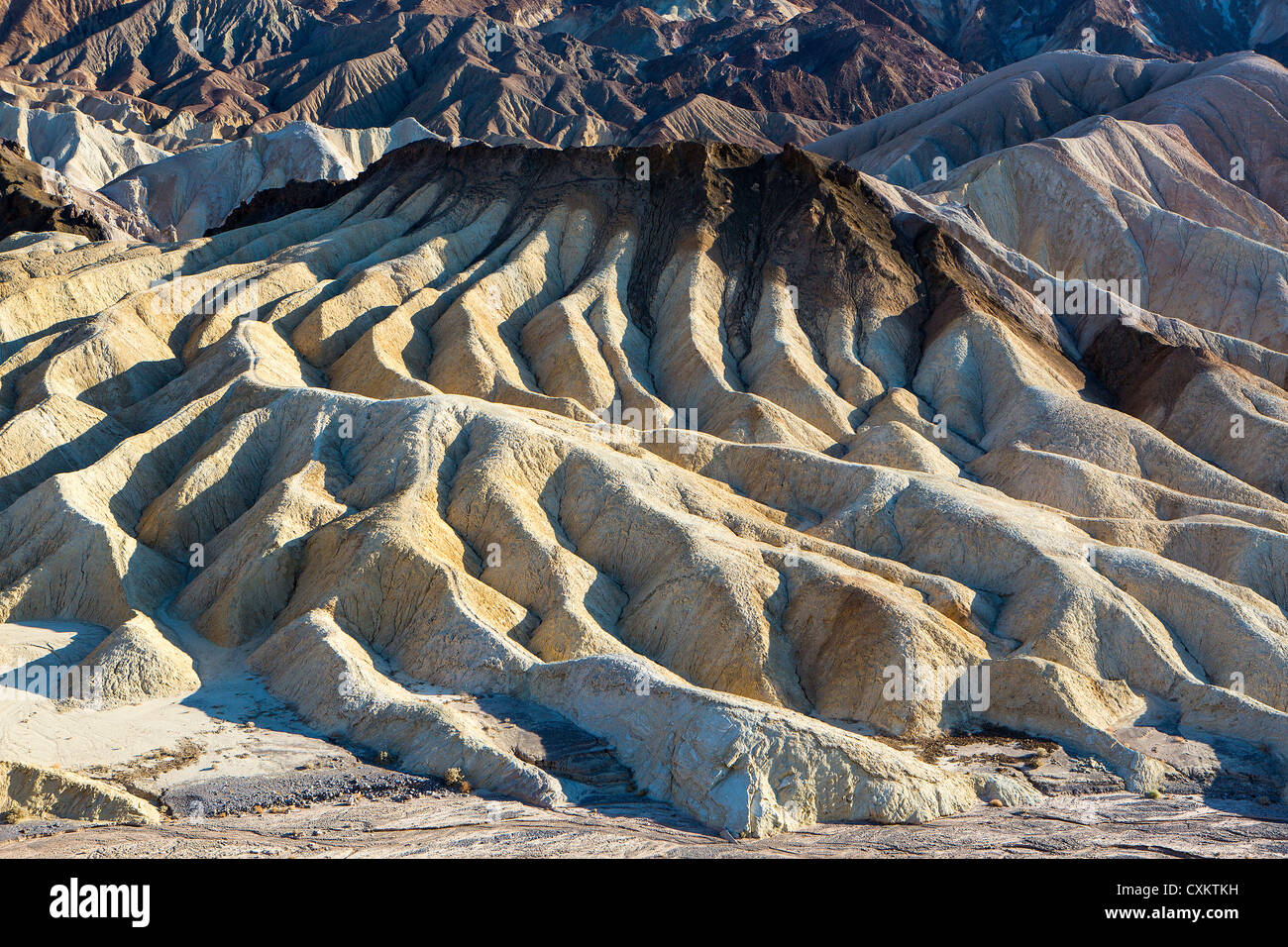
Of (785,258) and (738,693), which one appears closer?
(738,693)

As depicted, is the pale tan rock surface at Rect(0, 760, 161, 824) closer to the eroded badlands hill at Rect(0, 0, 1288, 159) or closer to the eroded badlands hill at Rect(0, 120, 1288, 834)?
the eroded badlands hill at Rect(0, 120, 1288, 834)

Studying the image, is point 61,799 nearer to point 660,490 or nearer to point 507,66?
point 660,490

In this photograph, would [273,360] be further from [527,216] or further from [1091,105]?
[1091,105]

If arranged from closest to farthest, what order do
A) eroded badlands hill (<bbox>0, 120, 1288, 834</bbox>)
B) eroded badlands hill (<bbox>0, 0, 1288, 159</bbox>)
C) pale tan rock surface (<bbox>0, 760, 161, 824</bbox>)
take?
pale tan rock surface (<bbox>0, 760, 161, 824</bbox>) → eroded badlands hill (<bbox>0, 120, 1288, 834</bbox>) → eroded badlands hill (<bbox>0, 0, 1288, 159</bbox>)

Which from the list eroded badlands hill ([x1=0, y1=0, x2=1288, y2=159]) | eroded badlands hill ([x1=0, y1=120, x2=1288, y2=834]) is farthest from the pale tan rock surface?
eroded badlands hill ([x1=0, y1=0, x2=1288, y2=159])

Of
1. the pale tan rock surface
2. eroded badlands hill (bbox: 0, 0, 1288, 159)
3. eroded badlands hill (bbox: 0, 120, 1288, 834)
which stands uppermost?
eroded badlands hill (bbox: 0, 0, 1288, 159)

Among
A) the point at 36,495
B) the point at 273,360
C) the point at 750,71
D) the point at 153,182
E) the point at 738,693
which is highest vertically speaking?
the point at 750,71

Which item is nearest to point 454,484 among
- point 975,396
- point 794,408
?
point 794,408

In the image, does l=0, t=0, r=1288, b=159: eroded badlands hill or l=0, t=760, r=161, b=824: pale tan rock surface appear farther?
l=0, t=0, r=1288, b=159: eroded badlands hill

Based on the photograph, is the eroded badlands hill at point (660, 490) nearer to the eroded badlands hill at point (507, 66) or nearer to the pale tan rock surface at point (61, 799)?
the pale tan rock surface at point (61, 799)
